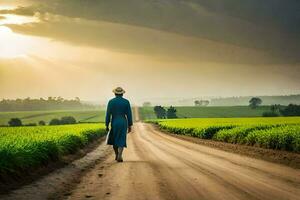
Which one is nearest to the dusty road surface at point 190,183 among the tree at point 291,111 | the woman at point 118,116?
the woman at point 118,116

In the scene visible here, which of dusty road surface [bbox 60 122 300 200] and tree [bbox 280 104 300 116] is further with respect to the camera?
tree [bbox 280 104 300 116]

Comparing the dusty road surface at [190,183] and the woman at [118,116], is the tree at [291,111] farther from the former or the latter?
the dusty road surface at [190,183]

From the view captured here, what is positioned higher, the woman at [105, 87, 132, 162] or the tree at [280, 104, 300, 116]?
the tree at [280, 104, 300, 116]

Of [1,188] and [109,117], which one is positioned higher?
[109,117]

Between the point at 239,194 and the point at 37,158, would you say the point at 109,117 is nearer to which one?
the point at 37,158

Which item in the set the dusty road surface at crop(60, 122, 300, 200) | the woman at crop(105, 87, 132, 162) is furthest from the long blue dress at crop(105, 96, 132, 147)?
the dusty road surface at crop(60, 122, 300, 200)

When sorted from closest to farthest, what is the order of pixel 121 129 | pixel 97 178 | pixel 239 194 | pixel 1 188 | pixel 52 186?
pixel 239 194, pixel 1 188, pixel 52 186, pixel 97 178, pixel 121 129

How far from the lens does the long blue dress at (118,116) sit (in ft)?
64.1

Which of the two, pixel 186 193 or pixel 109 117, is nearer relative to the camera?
pixel 186 193

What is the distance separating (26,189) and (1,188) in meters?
0.57

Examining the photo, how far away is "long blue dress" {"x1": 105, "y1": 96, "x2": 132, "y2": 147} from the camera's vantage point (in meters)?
19.5

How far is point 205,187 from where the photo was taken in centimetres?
1062

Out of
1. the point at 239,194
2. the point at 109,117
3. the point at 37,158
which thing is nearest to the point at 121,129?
the point at 109,117

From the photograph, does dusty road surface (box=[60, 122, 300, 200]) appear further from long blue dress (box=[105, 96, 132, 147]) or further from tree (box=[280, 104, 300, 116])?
tree (box=[280, 104, 300, 116])
